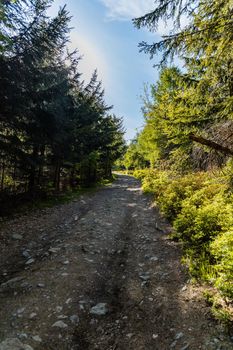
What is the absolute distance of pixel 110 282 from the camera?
204 inches

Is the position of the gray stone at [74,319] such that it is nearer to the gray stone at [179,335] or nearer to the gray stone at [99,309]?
the gray stone at [99,309]

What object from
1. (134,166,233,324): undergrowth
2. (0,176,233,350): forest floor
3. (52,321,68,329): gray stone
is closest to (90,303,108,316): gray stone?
(0,176,233,350): forest floor

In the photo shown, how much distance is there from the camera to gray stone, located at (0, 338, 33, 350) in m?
3.27

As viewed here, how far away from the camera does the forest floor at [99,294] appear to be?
138 inches

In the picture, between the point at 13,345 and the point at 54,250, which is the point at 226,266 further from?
the point at 54,250

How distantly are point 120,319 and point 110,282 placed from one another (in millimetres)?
1168

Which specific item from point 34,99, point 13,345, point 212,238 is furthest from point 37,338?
point 34,99

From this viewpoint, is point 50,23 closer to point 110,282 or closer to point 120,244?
point 120,244

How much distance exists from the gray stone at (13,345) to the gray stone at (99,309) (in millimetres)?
1169

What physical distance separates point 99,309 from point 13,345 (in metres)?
1.42

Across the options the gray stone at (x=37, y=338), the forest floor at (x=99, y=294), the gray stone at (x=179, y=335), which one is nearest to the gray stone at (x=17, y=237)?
the forest floor at (x=99, y=294)

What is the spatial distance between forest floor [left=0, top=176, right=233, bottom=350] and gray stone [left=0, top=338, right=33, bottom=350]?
13 mm

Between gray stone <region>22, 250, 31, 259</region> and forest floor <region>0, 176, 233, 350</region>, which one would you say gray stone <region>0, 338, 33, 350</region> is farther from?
gray stone <region>22, 250, 31, 259</region>

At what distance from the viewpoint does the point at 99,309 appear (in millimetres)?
4266
